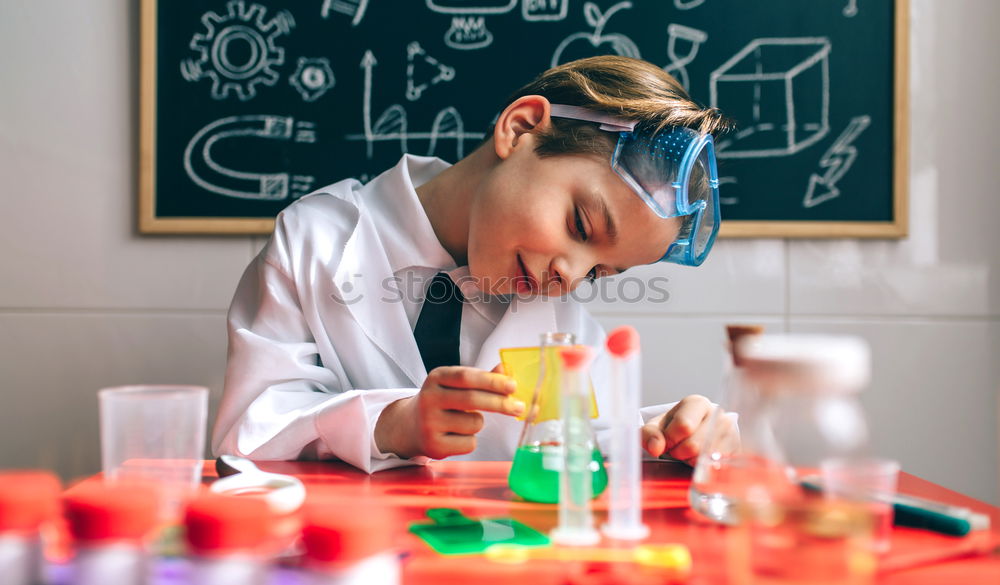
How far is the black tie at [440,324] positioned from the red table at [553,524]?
37 cm

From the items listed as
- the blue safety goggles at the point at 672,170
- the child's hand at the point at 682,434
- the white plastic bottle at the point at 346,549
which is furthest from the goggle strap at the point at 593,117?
the white plastic bottle at the point at 346,549

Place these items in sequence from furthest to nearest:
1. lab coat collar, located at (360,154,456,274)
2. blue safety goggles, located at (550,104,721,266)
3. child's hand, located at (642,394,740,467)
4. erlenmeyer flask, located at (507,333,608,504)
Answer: lab coat collar, located at (360,154,456,274)
blue safety goggles, located at (550,104,721,266)
child's hand, located at (642,394,740,467)
erlenmeyer flask, located at (507,333,608,504)

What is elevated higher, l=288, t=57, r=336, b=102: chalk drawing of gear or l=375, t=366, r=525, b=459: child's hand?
l=288, t=57, r=336, b=102: chalk drawing of gear

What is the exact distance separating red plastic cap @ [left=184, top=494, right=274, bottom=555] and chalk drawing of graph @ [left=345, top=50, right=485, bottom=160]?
51.7 inches

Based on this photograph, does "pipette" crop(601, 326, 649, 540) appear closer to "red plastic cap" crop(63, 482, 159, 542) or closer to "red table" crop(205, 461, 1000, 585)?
"red table" crop(205, 461, 1000, 585)

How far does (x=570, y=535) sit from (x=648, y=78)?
2.72ft

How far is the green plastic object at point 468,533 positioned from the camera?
656 millimetres

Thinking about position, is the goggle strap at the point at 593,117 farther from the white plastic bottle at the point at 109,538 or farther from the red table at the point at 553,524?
the white plastic bottle at the point at 109,538

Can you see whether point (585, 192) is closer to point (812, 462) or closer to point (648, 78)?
point (648, 78)

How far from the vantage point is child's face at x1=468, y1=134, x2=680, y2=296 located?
1178 millimetres

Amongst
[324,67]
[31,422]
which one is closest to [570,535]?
[324,67]

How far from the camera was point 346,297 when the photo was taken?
128cm

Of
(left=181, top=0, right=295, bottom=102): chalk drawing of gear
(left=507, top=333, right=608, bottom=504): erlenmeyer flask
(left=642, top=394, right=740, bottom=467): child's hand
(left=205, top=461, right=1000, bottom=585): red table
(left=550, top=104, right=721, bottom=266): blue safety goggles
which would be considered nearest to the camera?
(left=205, top=461, right=1000, bottom=585): red table

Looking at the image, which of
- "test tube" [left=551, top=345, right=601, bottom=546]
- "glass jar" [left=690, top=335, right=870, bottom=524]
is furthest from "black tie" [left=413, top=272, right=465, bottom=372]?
"glass jar" [left=690, top=335, right=870, bottom=524]
